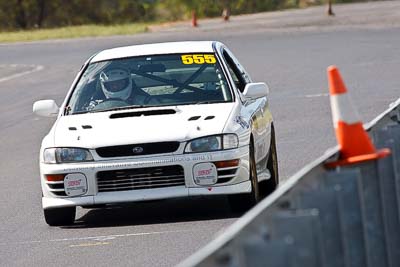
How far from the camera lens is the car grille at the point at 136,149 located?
1130cm

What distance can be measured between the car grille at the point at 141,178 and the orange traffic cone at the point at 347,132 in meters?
5.12

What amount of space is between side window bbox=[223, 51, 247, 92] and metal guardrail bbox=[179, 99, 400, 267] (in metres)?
5.45

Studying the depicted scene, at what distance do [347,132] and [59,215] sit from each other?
601 cm

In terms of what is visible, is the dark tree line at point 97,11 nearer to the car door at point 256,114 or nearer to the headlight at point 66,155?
the car door at point 256,114

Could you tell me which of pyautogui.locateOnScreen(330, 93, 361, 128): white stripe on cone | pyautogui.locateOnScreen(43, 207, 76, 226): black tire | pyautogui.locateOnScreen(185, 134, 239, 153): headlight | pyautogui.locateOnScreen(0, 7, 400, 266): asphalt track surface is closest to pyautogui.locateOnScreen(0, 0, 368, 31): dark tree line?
pyautogui.locateOnScreen(0, 7, 400, 266): asphalt track surface

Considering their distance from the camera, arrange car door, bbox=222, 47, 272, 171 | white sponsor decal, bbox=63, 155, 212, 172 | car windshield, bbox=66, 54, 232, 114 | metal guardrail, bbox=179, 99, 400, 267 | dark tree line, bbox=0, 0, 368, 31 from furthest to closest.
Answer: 1. dark tree line, bbox=0, 0, 368, 31
2. car windshield, bbox=66, 54, 232, 114
3. car door, bbox=222, 47, 272, 171
4. white sponsor decal, bbox=63, 155, 212, 172
5. metal guardrail, bbox=179, 99, 400, 267

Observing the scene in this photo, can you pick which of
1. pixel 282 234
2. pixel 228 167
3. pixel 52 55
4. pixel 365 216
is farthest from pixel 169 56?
pixel 52 55

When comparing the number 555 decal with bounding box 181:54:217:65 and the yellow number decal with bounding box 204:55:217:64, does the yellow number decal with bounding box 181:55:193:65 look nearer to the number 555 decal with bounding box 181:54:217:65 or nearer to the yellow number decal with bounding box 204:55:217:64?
the number 555 decal with bounding box 181:54:217:65

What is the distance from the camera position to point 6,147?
20.2 metres

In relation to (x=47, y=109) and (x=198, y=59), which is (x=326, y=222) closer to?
(x=198, y=59)

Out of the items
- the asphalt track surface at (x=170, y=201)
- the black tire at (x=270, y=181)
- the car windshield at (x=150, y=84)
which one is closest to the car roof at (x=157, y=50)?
the car windshield at (x=150, y=84)

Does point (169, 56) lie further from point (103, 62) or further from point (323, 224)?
point (323, 224)

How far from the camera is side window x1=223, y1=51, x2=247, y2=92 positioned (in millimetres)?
12930

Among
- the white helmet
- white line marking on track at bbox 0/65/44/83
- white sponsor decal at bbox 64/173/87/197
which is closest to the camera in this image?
white sponsor decal at bbox 64/173/87/197
